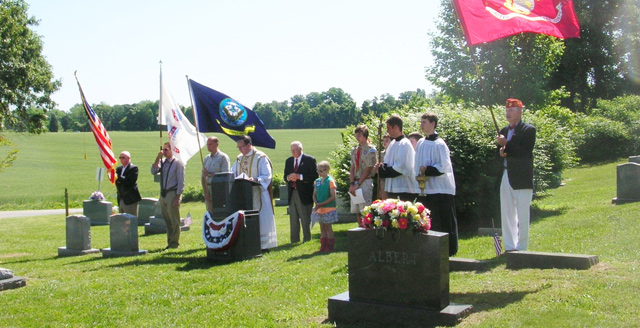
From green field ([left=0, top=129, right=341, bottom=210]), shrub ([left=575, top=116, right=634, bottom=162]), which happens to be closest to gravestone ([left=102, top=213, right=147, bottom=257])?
green field ([left=0, top=129, right=341, bottom=210])

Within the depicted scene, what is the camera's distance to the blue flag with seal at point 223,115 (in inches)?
481

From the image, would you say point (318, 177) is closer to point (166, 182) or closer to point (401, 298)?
point (166, 182)

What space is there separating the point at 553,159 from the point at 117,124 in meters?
111

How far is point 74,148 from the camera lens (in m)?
74.7

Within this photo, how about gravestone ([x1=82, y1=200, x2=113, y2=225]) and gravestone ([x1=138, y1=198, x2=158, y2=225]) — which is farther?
gravestone ([x1=82, y1=200, x2=113, y2=225])

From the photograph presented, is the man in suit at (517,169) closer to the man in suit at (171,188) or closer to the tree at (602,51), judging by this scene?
the man in suit at (171,188)

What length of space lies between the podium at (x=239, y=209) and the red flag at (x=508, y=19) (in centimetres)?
476

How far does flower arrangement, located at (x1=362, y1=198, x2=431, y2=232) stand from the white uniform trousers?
2653mm

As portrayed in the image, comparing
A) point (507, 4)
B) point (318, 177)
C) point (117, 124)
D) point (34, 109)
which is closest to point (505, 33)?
point (507, 4)

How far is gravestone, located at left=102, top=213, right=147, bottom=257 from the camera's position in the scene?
1212cm

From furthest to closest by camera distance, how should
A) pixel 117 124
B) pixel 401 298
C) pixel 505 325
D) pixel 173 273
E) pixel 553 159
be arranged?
pixel 117 124
pixel 553 159
pixel 173 273
pixel 401 298
pixel 505 325

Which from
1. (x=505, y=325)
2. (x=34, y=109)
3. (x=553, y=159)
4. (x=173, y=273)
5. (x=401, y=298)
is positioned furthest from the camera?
(x=34, y=109)

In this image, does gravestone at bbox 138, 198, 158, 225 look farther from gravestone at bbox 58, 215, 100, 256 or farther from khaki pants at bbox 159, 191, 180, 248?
khaki pants at bbox 159, 191, 180, 248

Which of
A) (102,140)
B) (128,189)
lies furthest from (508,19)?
(102,140)
